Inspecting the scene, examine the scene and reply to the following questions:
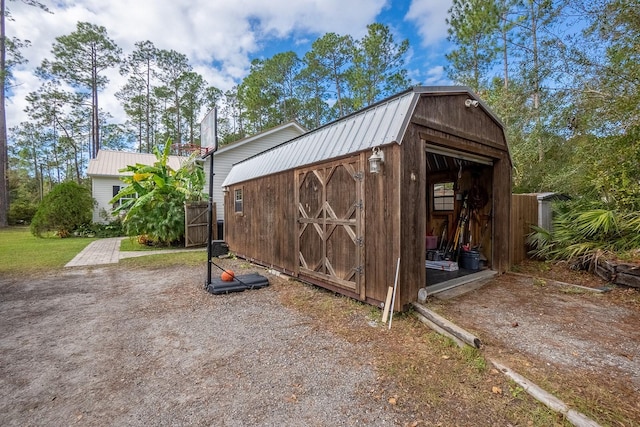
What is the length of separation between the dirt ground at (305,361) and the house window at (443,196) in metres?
3.02

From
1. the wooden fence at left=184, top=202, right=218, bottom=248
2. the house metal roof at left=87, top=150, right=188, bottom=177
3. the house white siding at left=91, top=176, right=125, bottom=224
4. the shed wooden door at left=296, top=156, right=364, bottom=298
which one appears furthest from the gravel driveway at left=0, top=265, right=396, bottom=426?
the house white siding at left=91, top=176, right=125, bottom=224

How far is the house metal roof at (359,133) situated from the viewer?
3.95 meters

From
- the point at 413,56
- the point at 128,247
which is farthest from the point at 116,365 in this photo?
the point at 413,56

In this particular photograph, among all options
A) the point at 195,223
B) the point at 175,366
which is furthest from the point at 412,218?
the point at 195,223

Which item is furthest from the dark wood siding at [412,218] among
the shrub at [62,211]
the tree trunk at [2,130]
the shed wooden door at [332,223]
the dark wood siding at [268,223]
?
the tree trunk at [2,130]

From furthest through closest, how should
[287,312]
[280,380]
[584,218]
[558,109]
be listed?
[558,109] → [584,218] → [287,312] → [280,380]

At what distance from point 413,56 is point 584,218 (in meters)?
14.6

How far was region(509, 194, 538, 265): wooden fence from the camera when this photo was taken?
6.70 meters

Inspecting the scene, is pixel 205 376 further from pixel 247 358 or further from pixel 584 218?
pixel 584 218

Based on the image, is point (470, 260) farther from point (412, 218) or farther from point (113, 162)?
point (113, 162)

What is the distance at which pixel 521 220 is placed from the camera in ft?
22.7

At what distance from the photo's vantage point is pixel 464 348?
9.71 ft

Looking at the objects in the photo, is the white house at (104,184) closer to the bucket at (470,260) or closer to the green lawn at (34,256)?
the green lawn at (34,256)

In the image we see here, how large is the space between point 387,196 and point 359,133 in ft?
4.07
